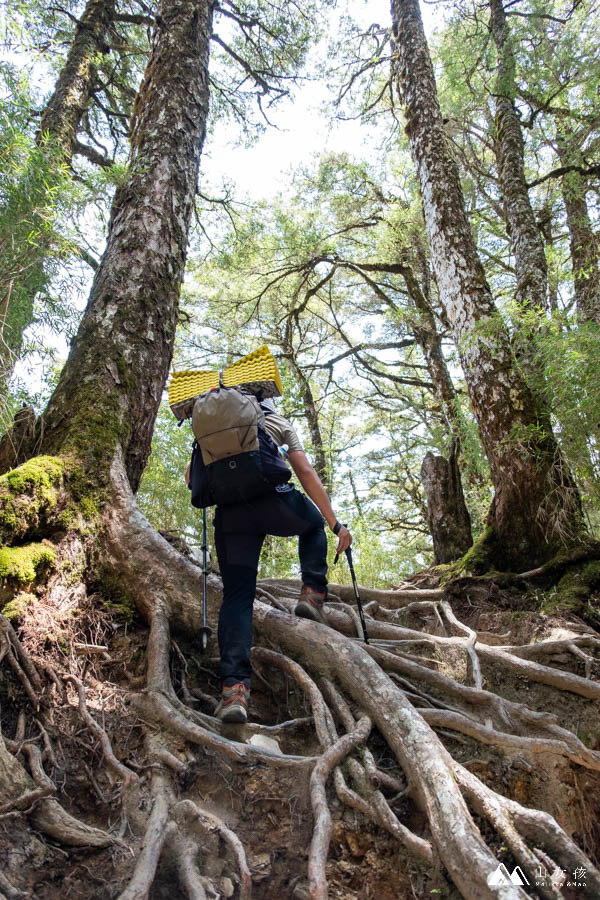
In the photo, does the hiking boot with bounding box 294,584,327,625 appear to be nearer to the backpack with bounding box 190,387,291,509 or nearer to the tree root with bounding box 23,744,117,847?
the backpack with bounding box 190,387,291,509

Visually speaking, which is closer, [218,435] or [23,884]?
[23,884]

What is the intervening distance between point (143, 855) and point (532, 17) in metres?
12.0

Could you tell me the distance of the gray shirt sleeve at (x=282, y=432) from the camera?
3061 millimetres

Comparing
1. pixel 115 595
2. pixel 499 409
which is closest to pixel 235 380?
pixel 115 595

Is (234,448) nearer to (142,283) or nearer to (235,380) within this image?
(235,380)

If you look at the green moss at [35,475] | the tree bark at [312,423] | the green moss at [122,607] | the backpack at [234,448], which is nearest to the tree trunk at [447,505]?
the backpack at [234,448]

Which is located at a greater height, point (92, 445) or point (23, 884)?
point (92, 445)

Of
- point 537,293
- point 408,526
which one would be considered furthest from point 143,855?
point 408,526

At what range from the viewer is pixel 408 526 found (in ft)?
46.3

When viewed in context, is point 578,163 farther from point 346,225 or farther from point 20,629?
point 20,629

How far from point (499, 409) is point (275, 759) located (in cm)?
361

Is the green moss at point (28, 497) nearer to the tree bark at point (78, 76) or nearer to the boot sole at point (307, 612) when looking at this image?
the boot sole at point (307, 612)

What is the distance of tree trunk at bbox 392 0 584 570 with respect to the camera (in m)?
4.38

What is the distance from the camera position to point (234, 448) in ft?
8.93
